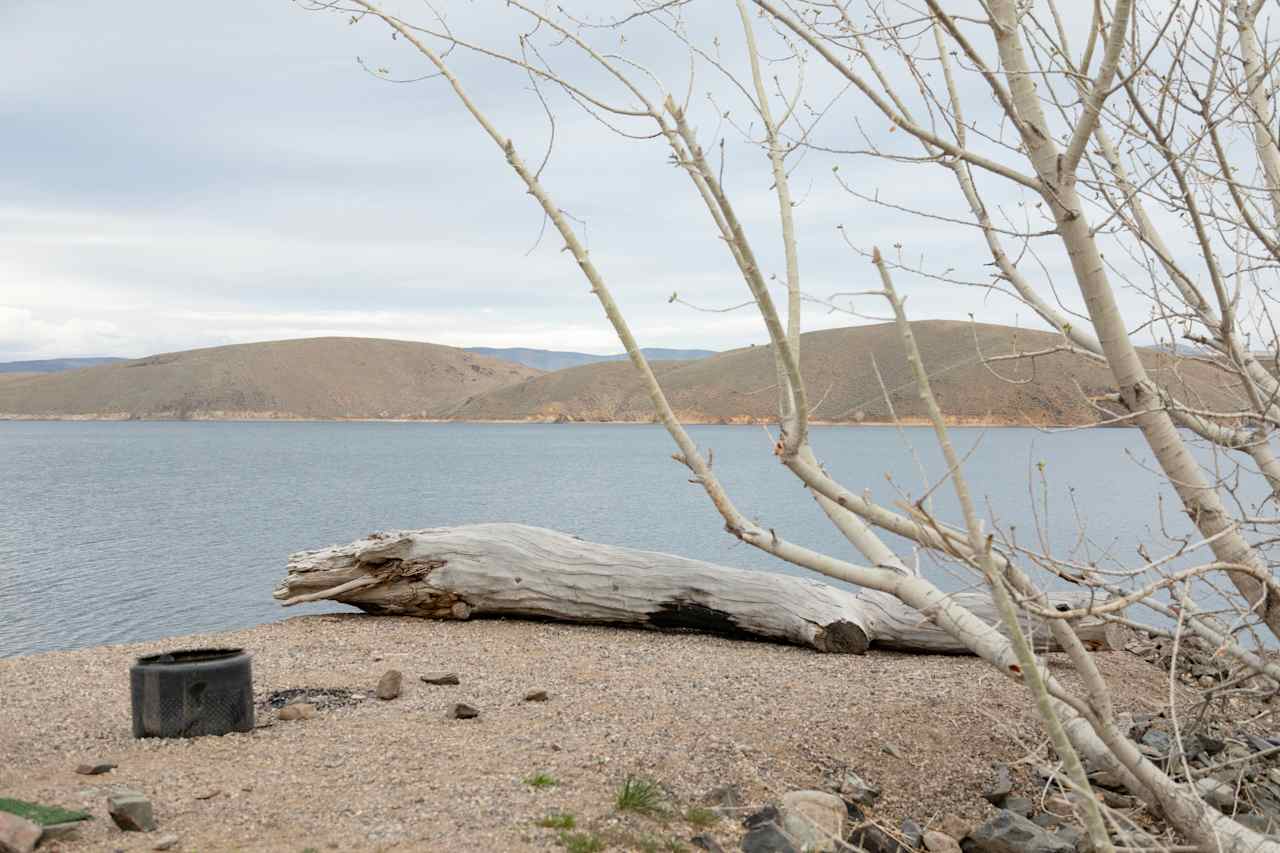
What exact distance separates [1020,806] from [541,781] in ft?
9.20

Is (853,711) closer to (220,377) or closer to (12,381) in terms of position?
(220,377)

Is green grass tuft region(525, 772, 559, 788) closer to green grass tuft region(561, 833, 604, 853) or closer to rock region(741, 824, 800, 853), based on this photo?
green grass tuft region(561, 833, 604, 853)

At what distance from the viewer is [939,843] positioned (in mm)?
5379

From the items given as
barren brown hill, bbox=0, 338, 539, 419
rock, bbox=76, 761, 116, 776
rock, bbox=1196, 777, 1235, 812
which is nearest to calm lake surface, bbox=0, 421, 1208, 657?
rock, bbox=1196, 777, 1235, 812

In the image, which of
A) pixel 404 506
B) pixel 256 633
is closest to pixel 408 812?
pixel 256 633

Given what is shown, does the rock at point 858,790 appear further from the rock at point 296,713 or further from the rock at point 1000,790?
the rock at point 296,713

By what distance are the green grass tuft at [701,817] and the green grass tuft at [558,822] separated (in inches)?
25.0

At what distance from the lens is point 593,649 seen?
9.15 meters

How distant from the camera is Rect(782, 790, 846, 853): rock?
504 cm

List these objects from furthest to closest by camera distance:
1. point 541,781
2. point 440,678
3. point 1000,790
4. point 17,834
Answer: point 440,678 < point 1000,790 < point 541,781 < point 17,834

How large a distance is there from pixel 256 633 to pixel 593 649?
336cm

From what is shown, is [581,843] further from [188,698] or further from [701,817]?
[188,698]

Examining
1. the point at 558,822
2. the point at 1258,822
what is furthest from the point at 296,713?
the point at 1258,822

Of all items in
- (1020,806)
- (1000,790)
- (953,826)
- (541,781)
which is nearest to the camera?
(541,781)
